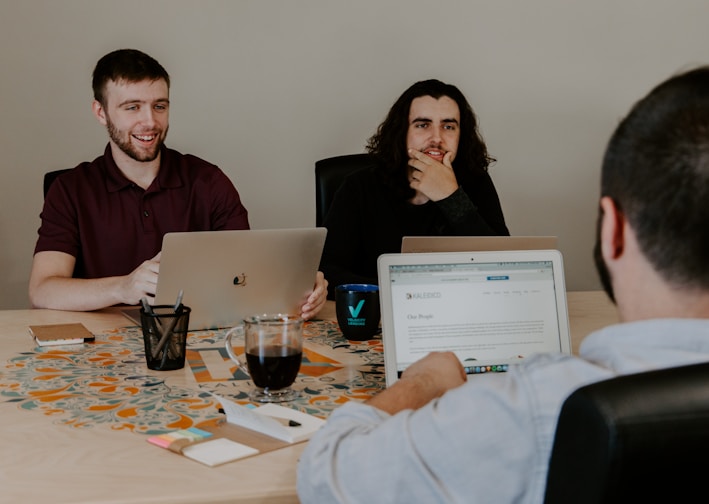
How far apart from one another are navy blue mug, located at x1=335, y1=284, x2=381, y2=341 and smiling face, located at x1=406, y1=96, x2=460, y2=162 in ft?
3.36

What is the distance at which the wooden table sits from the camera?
910mm

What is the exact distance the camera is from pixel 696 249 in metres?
0.75

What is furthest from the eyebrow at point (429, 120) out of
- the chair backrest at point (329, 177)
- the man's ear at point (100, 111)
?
the man's ear at point (100, 111)

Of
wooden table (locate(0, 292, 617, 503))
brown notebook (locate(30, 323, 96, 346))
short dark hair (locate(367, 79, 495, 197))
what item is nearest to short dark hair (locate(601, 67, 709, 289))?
wooden table (locate(0, 292, 617, 503))

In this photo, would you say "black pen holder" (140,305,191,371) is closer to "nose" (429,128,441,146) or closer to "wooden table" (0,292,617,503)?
"wooden table" (0,292,617,503)

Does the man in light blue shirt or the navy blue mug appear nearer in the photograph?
the man in light blue shirt

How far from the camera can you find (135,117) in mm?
2344

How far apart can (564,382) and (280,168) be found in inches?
104

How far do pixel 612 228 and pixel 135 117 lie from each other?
1797mm

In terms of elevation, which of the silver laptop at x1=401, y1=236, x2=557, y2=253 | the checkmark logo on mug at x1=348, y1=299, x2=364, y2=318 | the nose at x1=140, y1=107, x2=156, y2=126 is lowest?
the checkmark logo on mug at x1=348, y1=299, x2=364, y2=318

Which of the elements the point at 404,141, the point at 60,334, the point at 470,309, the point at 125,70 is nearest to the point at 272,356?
the point at 470,309

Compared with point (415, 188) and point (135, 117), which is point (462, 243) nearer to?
point (415, 188)

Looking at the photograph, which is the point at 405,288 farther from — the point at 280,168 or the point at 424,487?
the point at 280,168

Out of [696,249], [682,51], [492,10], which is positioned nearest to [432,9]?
[492,10]
